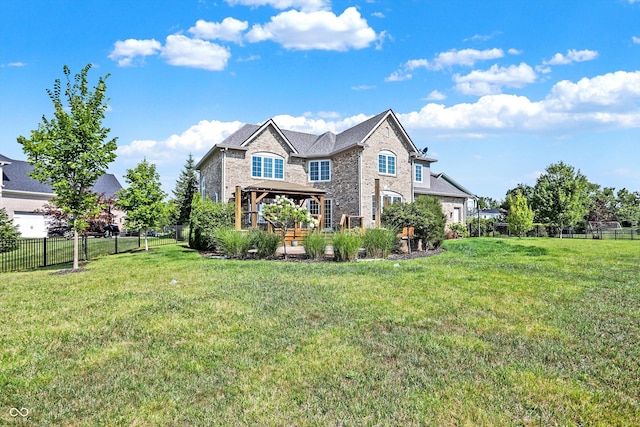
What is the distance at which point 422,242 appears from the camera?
15.3 meters

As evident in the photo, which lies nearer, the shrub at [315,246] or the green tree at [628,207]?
the shrub at [315,246]

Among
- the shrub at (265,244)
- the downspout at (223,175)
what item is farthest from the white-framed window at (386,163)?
the shrub at (265,244)

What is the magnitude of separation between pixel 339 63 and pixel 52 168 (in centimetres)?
1371

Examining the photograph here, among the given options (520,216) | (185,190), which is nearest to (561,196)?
(520,216)

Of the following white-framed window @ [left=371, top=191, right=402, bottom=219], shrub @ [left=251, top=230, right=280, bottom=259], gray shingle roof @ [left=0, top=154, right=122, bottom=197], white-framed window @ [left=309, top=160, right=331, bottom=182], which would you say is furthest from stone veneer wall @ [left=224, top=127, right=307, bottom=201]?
gray shingle roof @ [left=0, top=154, right=122, bottom=197]

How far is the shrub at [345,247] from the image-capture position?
1153 cm

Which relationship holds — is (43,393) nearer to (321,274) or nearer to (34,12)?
(321,274)

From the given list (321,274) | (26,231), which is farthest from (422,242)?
(26,231)

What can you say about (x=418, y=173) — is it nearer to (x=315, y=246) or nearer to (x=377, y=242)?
(x=377, y=242)

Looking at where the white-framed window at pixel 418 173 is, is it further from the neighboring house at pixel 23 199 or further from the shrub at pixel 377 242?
the neighboring house at pixel 23 199

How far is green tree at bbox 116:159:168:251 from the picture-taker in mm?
18297

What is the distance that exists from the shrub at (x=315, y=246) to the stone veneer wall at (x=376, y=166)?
1038 cm

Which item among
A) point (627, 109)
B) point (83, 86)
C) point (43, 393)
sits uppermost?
point (627, 109)

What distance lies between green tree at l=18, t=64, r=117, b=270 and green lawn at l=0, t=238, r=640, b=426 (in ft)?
14.7
